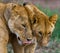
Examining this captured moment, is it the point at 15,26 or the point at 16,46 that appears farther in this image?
the point at 16,46

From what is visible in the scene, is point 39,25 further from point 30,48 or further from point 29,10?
point 30,48

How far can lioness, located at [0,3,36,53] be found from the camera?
18.1 ft

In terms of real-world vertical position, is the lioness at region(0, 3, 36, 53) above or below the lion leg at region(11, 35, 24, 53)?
above

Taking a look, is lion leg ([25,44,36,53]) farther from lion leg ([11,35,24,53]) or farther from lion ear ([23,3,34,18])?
lion ear ([23,3,34,18])

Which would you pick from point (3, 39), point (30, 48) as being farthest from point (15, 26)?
point (30, 48)

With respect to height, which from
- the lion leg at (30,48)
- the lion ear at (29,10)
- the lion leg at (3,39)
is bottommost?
the lion leg at (30,48)

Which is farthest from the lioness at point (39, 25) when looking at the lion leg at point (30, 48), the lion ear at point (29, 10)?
the lion leg at point (30, 48)

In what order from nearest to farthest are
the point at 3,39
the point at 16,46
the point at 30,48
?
the point at 3,39, the point at 16,46, the point at 30,48

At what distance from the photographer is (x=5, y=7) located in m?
5.70

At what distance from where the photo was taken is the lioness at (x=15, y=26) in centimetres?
551

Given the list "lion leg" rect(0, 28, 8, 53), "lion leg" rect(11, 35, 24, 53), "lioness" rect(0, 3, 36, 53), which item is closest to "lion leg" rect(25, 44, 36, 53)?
"lion leg" rect(11, 35, 24, 53)

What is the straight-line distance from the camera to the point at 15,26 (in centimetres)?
555

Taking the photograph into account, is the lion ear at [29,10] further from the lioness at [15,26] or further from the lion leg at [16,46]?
the lion leg at [16,46]

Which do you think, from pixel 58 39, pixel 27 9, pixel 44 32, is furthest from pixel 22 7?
pixel 58 39
